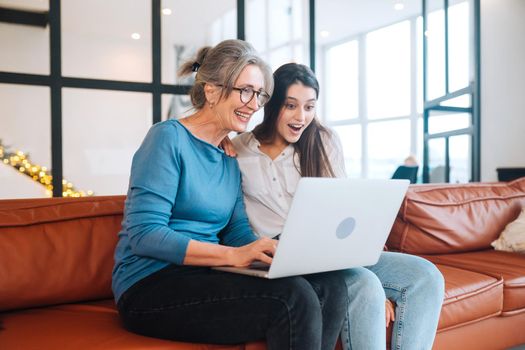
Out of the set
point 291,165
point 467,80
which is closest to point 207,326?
point 291,165

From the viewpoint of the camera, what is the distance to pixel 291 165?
5.63 feet

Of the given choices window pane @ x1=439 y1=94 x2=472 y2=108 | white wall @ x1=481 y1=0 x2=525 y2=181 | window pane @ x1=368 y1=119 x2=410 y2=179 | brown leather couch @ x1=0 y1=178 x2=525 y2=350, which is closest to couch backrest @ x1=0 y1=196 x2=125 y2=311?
brown leather couch @ x1=0 y1=178 x2=525 y2=350

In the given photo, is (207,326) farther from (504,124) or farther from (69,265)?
(504,124)

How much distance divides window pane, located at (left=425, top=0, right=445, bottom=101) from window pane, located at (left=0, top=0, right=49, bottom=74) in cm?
308

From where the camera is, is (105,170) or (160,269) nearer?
(160,269)

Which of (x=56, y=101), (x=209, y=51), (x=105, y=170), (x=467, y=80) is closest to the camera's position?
(x=209, y=51)

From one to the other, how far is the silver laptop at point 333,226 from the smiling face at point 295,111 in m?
0.56

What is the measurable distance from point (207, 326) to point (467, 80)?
3.60m

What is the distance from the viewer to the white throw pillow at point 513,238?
224cm

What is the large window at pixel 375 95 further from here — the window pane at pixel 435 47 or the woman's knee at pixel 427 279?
the woman's knee at pixel 427 279

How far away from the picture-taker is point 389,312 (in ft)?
4.66

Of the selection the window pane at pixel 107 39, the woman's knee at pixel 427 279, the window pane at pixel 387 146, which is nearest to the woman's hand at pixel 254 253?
the woman's knee at pixel 427 279

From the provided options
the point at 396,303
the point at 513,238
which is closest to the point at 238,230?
the point at 396,303

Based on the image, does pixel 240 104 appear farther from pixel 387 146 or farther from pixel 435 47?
pixel 387 146
